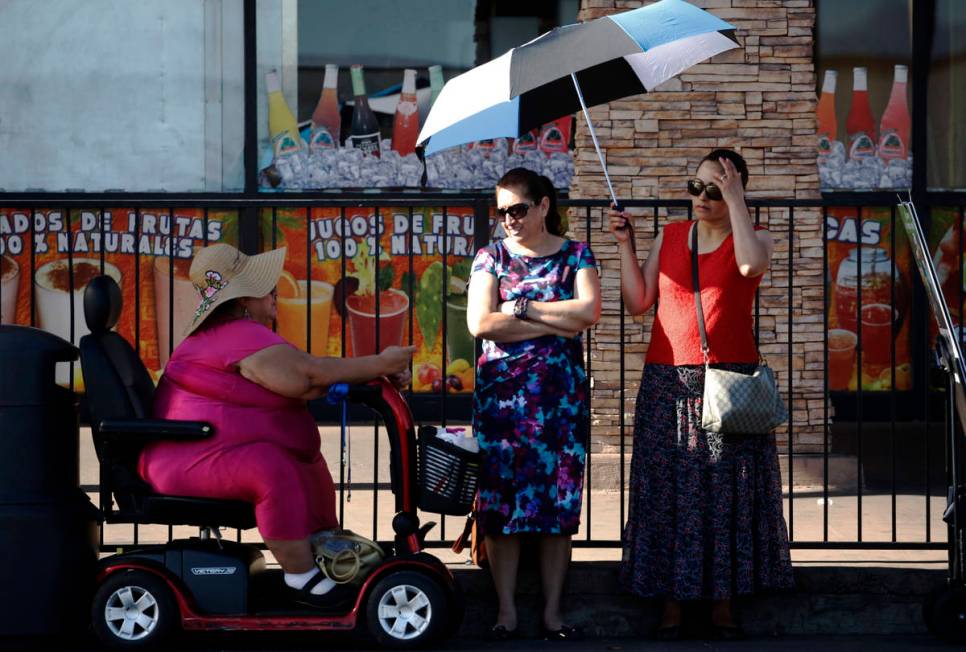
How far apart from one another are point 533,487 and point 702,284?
0.95 meters

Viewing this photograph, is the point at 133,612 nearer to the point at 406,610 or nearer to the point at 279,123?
the point at 406,610

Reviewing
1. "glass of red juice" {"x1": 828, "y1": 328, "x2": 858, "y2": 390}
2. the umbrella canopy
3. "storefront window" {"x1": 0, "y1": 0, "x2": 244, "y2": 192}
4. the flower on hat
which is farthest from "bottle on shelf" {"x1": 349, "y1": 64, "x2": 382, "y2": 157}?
the flower on hat

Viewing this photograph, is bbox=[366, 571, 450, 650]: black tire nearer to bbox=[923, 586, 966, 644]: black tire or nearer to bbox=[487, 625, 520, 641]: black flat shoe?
bbox=[487, 625, 520, 641]: black flat shoe

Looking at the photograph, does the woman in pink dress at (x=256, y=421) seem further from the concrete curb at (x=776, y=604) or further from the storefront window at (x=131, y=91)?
the storefront window at (x=131, y=91)

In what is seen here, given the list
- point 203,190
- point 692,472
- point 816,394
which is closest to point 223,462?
point 692,472

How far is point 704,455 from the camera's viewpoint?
5.67 metres

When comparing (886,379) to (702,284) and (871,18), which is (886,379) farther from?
(702,284)

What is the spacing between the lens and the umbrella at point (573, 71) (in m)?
5.44

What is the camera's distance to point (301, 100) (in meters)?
9.53

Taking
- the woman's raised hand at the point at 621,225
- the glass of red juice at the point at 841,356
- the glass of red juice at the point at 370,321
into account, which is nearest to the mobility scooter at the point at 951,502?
the woman's raised hand at the point at 621,225

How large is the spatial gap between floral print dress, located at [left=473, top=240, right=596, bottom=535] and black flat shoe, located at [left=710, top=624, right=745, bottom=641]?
671 mm

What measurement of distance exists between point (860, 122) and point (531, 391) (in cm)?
476

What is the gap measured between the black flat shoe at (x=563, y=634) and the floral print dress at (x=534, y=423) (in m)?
0.37

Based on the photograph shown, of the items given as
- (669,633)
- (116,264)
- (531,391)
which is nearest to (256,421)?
(531,391)
